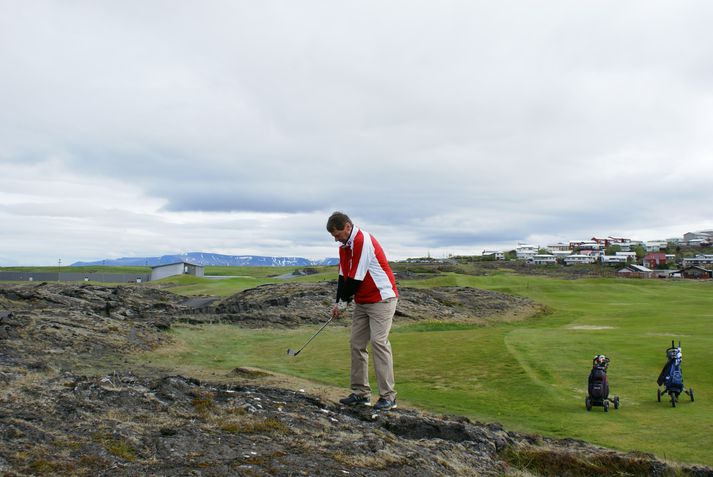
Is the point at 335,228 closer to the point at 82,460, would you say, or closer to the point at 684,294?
the point at 82,460

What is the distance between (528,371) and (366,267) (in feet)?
22.5

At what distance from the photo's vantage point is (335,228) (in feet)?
31.6

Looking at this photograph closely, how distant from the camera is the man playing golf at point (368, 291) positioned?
9.59 metres

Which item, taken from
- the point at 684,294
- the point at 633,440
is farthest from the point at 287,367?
the point at 684,294

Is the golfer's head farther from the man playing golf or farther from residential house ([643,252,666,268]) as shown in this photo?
residential house ([643,252,666,268])

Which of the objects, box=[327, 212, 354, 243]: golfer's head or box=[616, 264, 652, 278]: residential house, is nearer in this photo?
box=[327, 212, 354, 243]: golfer's head

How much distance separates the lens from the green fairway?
32.1 ft

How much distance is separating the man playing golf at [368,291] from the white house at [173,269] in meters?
94.8

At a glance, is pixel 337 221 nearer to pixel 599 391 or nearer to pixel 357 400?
pixel 357 400

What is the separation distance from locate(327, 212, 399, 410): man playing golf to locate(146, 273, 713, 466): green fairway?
1.98 metres

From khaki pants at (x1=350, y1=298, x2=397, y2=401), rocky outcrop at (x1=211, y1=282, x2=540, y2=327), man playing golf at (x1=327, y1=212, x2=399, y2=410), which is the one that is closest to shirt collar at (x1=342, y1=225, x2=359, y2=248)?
man playing golf at (x1=327, y1=212, x2=399, y2=410)

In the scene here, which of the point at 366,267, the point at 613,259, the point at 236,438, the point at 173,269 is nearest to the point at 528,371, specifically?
the point at 366,267

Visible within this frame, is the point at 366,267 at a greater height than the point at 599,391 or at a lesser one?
greater

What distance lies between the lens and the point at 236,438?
7.03 metres
